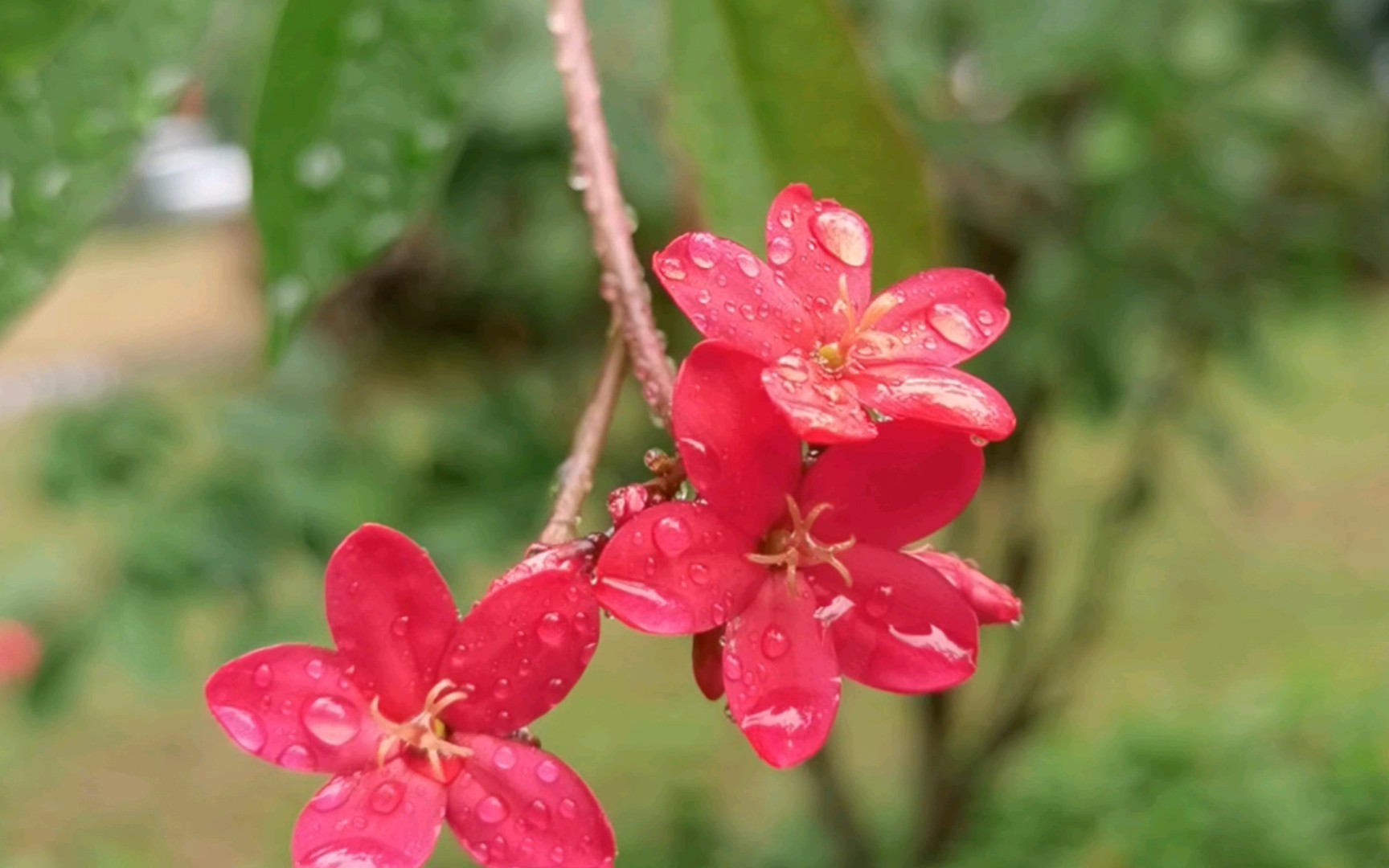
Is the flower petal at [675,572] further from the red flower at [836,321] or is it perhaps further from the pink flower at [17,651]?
the pink flower at [17,651]

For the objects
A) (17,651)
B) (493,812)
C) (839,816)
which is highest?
(493,812)

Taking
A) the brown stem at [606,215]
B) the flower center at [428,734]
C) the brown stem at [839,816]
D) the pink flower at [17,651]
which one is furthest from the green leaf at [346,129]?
the brown stem at [839,816]

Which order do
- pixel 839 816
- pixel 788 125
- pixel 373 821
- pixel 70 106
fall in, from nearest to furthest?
pixel 373 821 → pixel 70 106 → pixel 788 125 → pixel 839 816

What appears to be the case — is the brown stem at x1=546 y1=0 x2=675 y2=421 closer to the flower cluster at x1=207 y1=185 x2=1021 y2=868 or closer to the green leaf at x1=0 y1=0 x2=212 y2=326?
the flower cluster at x1=207 y1=185 x2=1021 y2=868

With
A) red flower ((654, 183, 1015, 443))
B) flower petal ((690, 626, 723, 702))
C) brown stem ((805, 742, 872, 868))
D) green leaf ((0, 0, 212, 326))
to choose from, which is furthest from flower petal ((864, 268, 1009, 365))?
brown stem ((805, 742, 872, 868))

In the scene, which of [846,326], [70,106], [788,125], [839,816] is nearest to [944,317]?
[846,326]

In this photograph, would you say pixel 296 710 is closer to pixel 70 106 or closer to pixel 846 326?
pixel 846 326
